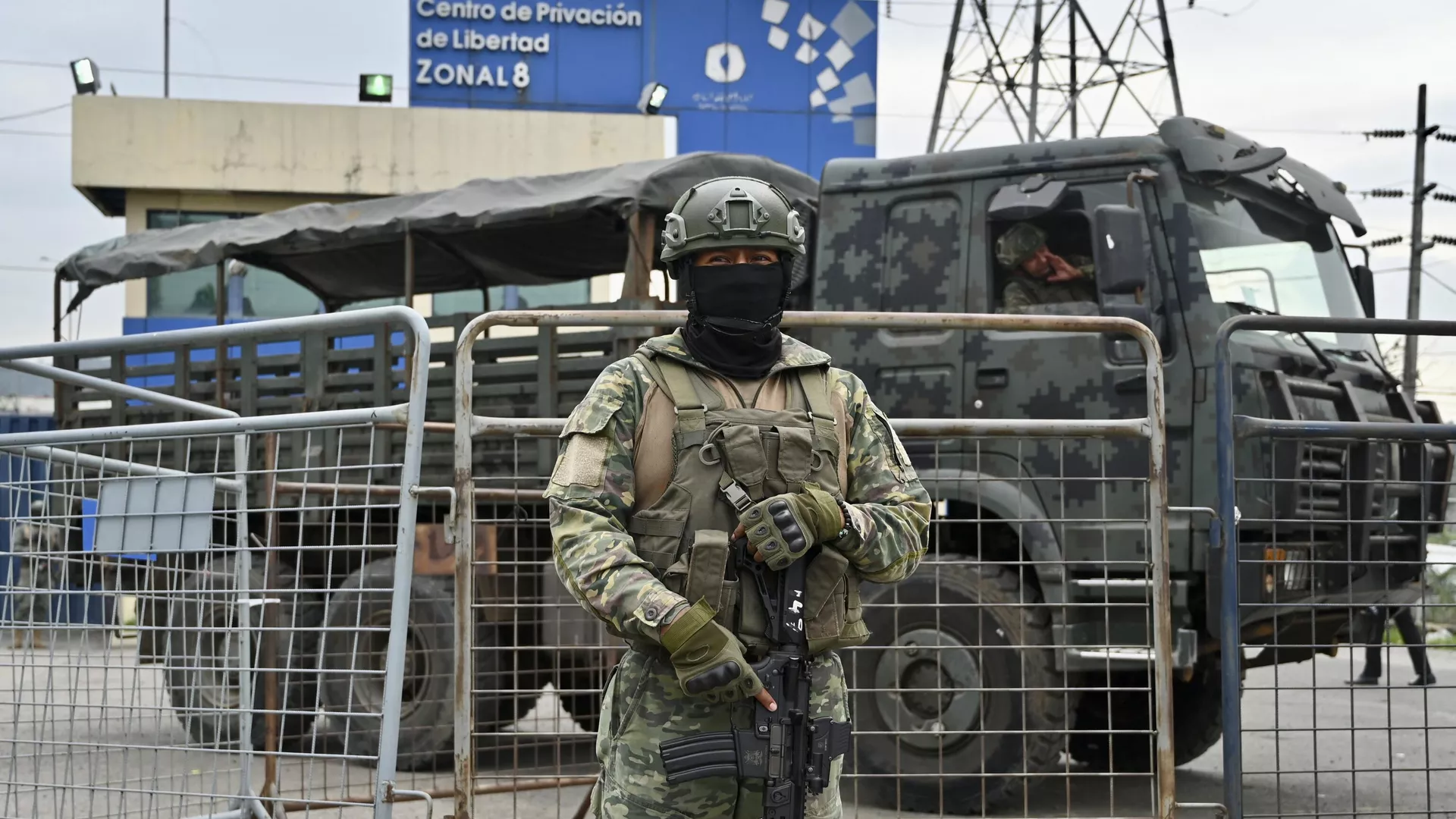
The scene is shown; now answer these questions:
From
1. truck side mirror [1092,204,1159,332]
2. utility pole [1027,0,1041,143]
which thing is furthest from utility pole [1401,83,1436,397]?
truck side mirror [1092,204,1159,332]

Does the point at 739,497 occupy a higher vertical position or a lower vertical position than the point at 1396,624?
higher

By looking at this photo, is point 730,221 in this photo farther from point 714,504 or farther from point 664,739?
point 664,739

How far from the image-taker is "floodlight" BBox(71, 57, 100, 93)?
853 inches

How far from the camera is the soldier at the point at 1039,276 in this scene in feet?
19.0

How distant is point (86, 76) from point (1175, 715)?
20616 millimetres

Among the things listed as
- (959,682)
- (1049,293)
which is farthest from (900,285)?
(959,682)

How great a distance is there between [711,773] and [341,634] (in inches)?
143

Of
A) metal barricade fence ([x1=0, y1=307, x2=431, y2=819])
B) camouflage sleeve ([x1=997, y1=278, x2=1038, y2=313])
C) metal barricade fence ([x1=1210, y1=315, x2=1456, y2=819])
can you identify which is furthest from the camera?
camouflage sleeve ([x1=997, y1=278, x2=1038, y2=313])

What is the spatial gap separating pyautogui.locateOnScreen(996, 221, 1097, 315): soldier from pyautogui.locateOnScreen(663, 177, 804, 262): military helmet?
319 cm

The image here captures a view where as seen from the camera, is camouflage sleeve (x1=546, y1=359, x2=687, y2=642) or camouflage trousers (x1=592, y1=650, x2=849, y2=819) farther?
camouflage trousers (x1=592, y1=650, x2=849, y2=819)

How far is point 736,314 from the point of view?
2.81 meters

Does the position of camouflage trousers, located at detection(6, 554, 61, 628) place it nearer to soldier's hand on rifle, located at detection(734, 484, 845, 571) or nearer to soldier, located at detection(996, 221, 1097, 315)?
soldier's hand on rifle, located at detection(734, 484, 845, 571)

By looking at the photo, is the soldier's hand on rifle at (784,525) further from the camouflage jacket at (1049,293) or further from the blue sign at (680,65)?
the blue sign at (680,65)

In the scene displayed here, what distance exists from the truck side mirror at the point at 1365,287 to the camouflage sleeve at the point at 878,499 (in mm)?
4170
